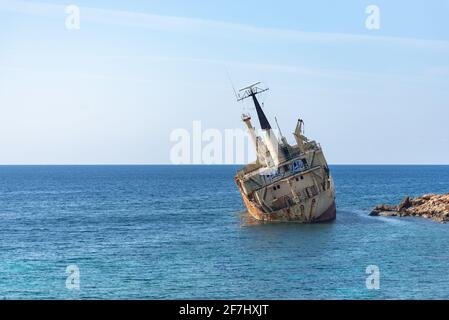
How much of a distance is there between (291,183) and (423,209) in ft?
73.0

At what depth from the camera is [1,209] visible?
96.4 m

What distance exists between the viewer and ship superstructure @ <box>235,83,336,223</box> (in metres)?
57.2

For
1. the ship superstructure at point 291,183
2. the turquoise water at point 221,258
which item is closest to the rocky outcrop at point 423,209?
the turquoise water at point 221,258

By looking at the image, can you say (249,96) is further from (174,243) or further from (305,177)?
(174,243)

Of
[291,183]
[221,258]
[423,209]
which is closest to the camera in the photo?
[221,258]

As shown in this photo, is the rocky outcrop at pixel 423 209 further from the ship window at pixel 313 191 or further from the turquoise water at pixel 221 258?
the ship window at pixel 313 191

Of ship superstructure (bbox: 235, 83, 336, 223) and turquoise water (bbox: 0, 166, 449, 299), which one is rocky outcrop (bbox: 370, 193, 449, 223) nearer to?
turquoise water (bbox: 0, 166, 449, 299)

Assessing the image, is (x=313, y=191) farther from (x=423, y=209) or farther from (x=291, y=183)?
(x=423, y=209)

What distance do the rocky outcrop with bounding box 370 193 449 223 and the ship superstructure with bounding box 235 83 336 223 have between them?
44.1 ft

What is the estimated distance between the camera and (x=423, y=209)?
231 feet

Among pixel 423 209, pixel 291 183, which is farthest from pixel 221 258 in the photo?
pixel 423 209

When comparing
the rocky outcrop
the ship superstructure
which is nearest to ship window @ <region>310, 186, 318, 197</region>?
the ship superstructure

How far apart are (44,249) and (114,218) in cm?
2444
